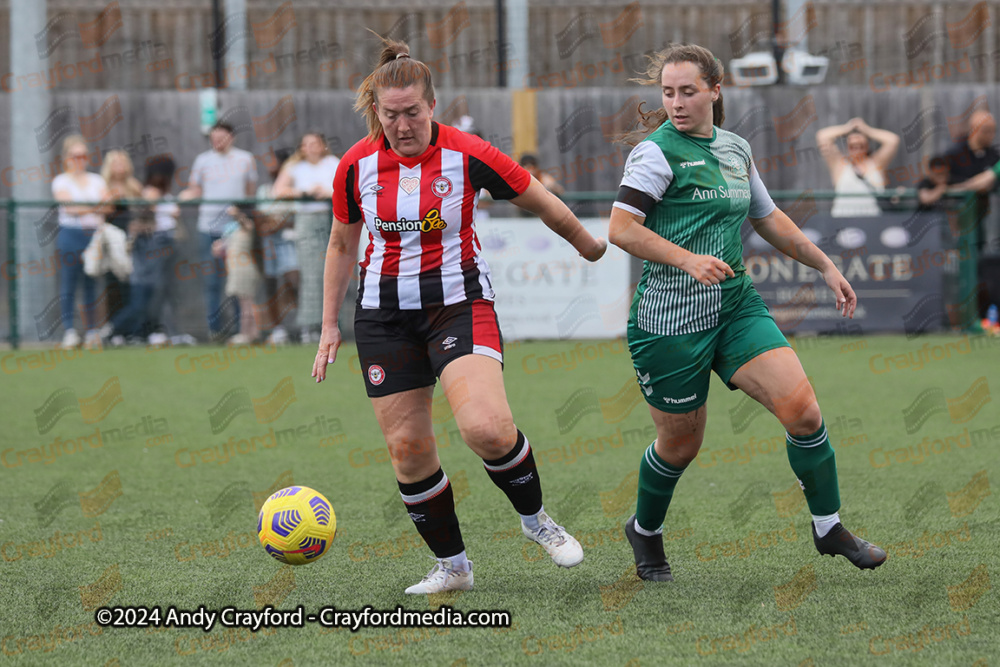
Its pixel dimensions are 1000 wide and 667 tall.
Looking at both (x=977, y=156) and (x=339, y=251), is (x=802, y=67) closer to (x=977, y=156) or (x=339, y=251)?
(x=977, y=156)

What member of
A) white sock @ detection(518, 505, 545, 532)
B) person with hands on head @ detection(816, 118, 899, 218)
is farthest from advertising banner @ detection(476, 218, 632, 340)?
white sock @ detection(518, 505, 545, 532)

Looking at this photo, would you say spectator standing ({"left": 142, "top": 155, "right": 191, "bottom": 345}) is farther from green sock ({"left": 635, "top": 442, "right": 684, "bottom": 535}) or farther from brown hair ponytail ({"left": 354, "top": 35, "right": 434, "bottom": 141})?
green sock ({"left": 635, "top": 442, "right": 684, "bottom": 535})

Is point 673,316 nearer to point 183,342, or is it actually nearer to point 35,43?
point 183,342

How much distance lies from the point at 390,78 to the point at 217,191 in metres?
9.73

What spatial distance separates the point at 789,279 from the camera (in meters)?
13.1

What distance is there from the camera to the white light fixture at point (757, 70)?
16203 millimetres

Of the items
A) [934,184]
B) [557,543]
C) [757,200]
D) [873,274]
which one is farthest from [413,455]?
[934,184]

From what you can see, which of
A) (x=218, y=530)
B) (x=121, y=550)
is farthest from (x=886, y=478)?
(x=121, y=550)

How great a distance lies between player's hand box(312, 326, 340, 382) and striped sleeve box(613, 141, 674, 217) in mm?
1158

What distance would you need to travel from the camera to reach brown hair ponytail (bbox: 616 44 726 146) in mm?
4434

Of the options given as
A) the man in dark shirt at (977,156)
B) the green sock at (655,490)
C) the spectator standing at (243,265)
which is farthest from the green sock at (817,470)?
the man in dark shirt at (977,156)

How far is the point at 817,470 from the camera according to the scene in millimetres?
4539

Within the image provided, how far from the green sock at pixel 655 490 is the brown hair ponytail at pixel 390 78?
1585 millimetres

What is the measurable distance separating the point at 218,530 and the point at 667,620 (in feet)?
7.65
